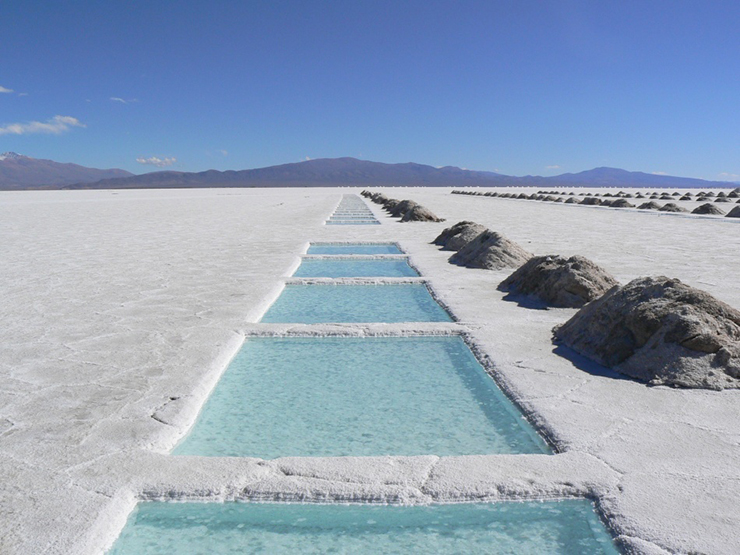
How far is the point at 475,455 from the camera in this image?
2.46 m

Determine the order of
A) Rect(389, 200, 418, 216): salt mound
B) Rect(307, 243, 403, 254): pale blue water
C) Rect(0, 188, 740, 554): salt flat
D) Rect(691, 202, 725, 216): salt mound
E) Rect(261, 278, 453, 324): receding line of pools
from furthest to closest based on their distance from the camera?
Rect(691, 202, 725, 216): salt mound, Rect(389, 200, 418, 216): salt mound, Rect(307, 243, 403, 254): pale blue water, Rect(261, 278, 453, 324): receding line of pools, Rect(0, 188, 740, 554): salt flat

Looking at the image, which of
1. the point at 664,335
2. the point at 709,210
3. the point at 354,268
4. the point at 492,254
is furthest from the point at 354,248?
the point at 709,210

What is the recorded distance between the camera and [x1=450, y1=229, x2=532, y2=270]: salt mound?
7594 millimetres

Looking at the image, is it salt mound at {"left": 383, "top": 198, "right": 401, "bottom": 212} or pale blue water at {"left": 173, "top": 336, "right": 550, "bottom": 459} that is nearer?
pale blue water at {"left": 173, "top": 336, "right": 550, "bottom": 459}

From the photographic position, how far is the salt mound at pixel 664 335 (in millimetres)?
3277

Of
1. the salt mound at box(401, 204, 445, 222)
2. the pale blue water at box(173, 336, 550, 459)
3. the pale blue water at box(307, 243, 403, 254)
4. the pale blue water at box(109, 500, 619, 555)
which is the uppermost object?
the pale blue water at box(109, 500, 619, 555)

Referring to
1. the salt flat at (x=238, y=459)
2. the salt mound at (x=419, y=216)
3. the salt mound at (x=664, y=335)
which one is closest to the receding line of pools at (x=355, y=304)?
the salt flat at (x=238, y=459)

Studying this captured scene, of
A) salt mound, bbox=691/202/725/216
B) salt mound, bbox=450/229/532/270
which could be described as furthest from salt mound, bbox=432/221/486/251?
salt mound, bbox=691/202/725/216

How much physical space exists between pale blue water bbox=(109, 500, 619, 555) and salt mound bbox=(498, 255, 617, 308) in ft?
11.3

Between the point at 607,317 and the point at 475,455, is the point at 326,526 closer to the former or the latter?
the point at 475,455

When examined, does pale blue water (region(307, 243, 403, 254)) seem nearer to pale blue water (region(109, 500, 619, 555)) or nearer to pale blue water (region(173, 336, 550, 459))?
pale blue water (region(173, 336, 550, 459))

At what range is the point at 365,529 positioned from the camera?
6.59ft

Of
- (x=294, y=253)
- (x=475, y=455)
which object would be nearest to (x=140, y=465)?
(x=475, y=455)

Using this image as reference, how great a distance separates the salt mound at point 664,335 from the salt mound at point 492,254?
139 inches
